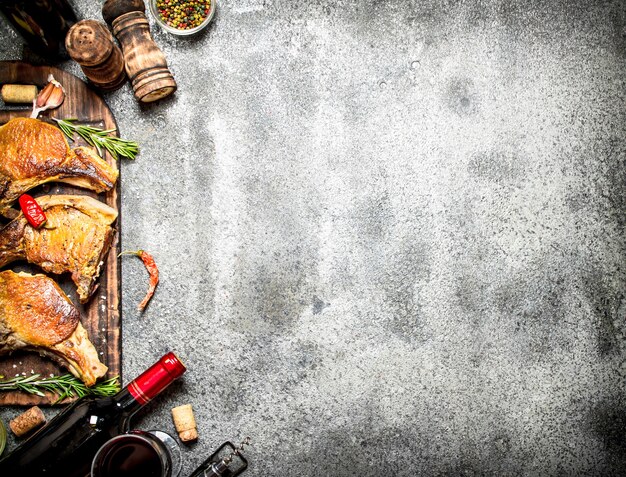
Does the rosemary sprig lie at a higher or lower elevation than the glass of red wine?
higher

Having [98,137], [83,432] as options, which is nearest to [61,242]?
[98,137]

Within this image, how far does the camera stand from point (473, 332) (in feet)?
8.22

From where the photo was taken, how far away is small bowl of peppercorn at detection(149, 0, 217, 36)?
2.46 m

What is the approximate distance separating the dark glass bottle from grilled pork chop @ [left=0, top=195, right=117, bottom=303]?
2.32 feet

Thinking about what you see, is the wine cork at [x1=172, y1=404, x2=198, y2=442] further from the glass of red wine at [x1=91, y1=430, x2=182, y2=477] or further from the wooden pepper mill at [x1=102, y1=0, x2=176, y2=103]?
the wooden pepper mill at [x1=102, y1=0, x2=176, y2=103]

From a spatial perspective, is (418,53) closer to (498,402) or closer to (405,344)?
(405,344)

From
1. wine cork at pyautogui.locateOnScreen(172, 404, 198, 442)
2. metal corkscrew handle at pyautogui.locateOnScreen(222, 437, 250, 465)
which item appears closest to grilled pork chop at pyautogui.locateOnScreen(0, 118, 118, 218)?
wine cork at pyautogui.locateOnScreen(172, 404, 198, 442)

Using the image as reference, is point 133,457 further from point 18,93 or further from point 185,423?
point 18,93

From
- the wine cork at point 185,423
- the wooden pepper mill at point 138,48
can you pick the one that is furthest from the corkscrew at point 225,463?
the wooden pepper mill at point 138,48

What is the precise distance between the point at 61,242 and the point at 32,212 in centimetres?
18

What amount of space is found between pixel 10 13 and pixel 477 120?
2.12m

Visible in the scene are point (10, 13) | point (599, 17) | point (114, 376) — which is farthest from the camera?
point (599, 17)

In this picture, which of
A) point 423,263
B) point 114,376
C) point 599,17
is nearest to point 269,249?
point 423,263

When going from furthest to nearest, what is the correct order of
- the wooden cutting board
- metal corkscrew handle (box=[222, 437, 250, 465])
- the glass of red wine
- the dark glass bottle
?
the wooden cutting board → metal corkscrew handle (box=[222, 437, 250, 465]) → the dark glass bottle → the glass of red wine
